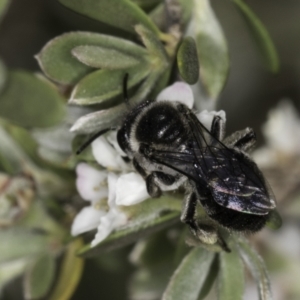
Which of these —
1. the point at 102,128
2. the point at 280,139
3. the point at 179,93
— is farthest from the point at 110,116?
the point at 280,139

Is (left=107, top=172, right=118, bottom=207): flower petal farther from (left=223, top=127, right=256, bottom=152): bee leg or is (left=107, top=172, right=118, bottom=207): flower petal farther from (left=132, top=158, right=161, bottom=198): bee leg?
(left=223, top=127, right=256, bottom=152): bee leg

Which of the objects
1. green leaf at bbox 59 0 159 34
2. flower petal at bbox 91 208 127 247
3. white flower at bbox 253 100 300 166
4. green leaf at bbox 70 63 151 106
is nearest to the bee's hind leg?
flower petal at bbox 91 208 127 247

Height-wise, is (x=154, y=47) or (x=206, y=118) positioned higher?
(x=154, y=47)

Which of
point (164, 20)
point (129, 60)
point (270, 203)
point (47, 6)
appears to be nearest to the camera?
point (270, 203)

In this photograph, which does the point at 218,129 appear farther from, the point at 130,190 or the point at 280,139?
the point at 280,139

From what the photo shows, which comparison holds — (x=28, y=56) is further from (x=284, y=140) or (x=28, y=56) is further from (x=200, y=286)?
(x=200, y=286)

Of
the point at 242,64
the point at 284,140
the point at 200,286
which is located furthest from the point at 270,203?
the point at 242,64
